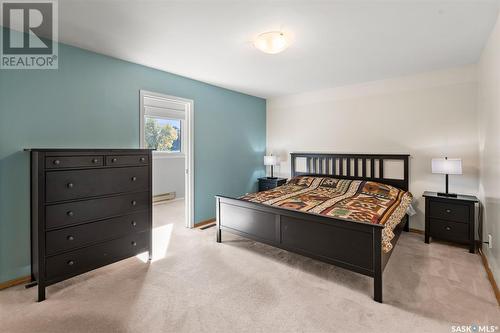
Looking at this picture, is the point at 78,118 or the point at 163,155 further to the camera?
the point at 163,155

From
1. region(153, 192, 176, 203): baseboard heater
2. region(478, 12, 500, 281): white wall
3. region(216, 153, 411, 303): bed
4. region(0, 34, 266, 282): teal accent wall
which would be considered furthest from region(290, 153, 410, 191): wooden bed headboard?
region(153, 192, 176, 203): baseboard heater

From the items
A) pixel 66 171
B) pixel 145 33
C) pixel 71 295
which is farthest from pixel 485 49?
pixel 71 295

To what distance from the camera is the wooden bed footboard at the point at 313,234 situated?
2.18 metres

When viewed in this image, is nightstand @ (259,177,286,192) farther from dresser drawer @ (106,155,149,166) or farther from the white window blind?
dresser drawer @ (106,155,149,166)

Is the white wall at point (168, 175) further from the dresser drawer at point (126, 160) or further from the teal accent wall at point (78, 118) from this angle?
the dresser drawer at point (126, 160)

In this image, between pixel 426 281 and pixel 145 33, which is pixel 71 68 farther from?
pixel 426 281

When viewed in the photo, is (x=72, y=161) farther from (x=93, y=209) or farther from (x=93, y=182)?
(x=93, y=209)

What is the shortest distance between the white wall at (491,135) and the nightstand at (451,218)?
14 cm

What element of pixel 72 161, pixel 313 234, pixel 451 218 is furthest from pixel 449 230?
pixel 72 161

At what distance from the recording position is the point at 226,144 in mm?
4645

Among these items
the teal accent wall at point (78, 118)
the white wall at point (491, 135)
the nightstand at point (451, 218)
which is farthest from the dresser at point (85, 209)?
the nightstand at point (451, 218)

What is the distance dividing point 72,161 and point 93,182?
10.8 inches

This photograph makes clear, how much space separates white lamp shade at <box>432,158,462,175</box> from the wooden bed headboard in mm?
582

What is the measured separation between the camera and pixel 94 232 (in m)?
2.47
